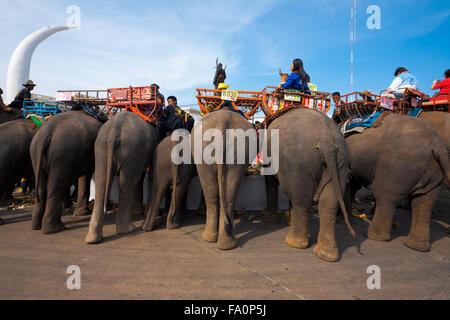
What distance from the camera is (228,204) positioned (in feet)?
10.5

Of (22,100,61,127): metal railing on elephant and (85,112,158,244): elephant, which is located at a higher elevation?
(22,100,61,127): metal railing on elephant

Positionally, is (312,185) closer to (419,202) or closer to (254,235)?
(254,235)

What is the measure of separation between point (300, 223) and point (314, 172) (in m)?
0.76

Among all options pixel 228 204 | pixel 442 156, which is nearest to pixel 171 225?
pixel 228 204

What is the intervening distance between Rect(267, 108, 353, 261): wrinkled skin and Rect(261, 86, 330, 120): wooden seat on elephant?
1.34 m

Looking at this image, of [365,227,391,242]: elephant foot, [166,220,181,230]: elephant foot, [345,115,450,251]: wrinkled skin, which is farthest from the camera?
[166,220,181,230]: elephant foot

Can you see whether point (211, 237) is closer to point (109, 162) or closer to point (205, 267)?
point (205, 267)

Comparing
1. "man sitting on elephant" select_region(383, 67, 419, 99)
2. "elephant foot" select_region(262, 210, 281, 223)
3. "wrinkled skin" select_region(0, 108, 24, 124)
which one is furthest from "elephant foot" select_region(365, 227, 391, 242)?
"wrinkled skin" select_region(0, 108, 24, 124)

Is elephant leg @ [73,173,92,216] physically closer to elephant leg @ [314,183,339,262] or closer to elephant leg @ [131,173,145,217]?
elephant leg @ [131,173,145,217]

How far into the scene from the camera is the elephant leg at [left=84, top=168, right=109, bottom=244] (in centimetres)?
323

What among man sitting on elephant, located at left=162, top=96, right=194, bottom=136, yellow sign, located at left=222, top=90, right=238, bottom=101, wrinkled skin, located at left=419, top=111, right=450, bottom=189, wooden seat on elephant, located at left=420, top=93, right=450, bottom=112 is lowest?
wrinkled skin, located at left=419, top=111, right=450, bottom=189

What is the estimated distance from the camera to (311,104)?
4.83 m

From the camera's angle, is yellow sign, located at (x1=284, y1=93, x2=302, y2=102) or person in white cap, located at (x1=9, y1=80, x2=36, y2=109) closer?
yellow sign, located at (x1=284, y1=93, x2=302, y2=102)

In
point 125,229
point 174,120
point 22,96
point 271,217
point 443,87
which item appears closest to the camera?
point 125,229
